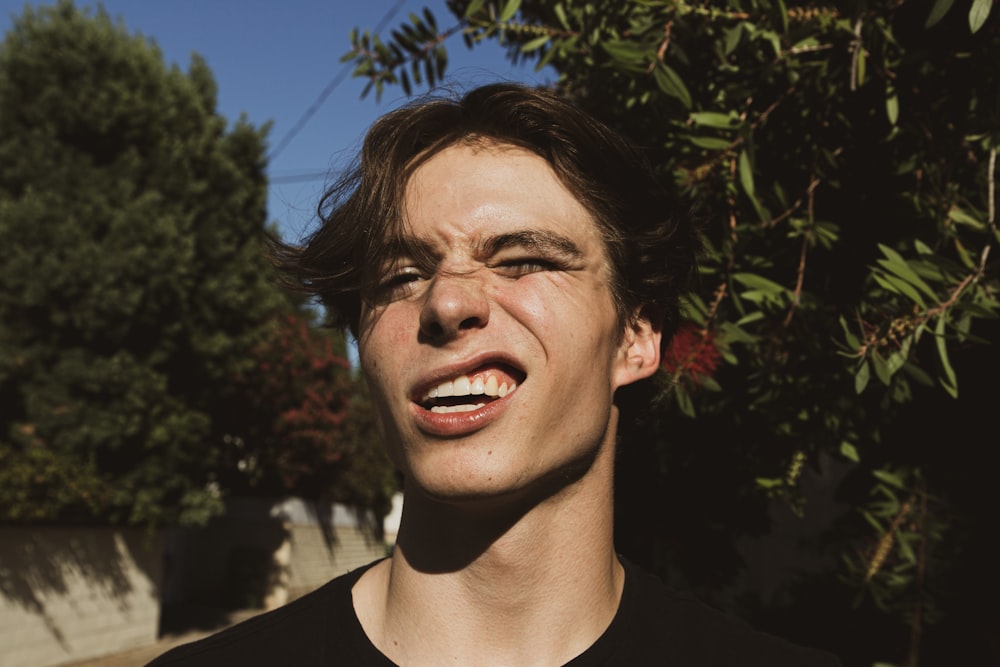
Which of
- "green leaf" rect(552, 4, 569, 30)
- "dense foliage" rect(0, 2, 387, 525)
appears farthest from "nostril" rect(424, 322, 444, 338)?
"dense foliage" rect(0, 2, 387, 525)

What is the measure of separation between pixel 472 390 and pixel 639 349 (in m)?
0.66

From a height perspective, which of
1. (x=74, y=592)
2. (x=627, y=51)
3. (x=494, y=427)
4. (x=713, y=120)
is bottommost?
(x=74, y=592)

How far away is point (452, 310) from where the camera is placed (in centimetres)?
Result: 175

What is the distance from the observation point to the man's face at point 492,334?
5.68 ft

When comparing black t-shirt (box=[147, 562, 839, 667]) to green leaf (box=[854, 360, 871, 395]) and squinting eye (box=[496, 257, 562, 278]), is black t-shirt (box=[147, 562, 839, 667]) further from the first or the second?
squinting eye (box=[496, 257, 562, 278])

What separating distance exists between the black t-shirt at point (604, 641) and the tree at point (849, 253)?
539 mm

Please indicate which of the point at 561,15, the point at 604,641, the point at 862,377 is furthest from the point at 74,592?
the point at 862,377

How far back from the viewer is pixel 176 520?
14305 mm

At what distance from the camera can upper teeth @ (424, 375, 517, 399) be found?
1.77m

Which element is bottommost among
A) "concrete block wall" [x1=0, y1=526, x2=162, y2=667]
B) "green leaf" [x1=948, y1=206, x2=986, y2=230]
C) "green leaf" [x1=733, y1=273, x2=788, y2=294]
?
"concrete block wall" [x1=0, y1=526, x2=162, y2=667]

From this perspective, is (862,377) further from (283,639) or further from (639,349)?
(283,639)

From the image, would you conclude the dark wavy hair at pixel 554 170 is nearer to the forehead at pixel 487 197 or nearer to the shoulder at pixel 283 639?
the forehead at pixel 487 197

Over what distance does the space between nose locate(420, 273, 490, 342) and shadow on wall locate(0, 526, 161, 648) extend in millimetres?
12864

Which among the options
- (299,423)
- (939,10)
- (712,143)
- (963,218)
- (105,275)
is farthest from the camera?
(299,423)
